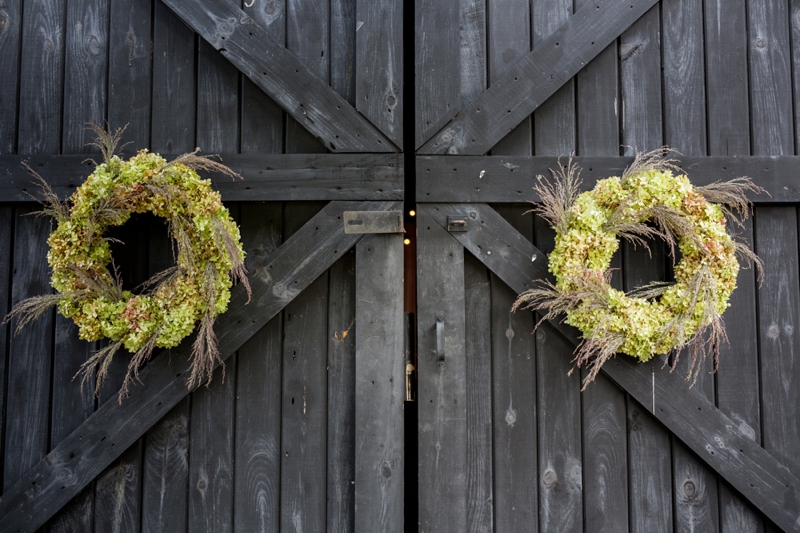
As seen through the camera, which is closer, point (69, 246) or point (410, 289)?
point (69, 246)

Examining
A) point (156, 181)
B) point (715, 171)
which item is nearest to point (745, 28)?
point (715, 171)

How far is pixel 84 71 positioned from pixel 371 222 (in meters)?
1.63

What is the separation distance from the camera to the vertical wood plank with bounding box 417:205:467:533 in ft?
8.49

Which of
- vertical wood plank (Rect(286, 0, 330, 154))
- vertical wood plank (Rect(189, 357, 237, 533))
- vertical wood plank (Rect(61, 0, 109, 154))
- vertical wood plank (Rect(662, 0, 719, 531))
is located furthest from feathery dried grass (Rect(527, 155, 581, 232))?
vertical wood plank (Rect(61, 0, 109, 154))

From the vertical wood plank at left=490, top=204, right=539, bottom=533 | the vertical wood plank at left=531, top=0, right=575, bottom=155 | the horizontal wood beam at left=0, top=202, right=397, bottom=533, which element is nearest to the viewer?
the horizontal wood beam at left=0, top=202, right=397, bottom=533

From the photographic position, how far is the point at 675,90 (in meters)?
2.78

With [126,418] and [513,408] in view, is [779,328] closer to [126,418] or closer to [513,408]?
[513,408]

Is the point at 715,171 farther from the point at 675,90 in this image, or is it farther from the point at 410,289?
the point at 410,289

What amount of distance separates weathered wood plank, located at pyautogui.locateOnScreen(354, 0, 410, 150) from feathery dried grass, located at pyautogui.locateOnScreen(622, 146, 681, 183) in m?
1.10

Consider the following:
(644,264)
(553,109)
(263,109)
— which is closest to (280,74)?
(263,109)

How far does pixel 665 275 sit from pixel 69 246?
9.10 ft

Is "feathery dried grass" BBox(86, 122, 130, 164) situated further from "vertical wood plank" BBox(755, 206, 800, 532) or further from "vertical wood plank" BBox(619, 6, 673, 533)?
"vertical wood plank" BBox(755, 206, 800, 532)

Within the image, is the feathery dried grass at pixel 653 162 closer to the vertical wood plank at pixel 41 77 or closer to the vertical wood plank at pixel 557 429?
the vertical wood plank at pixel 557 429

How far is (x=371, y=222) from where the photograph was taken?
2596mm
